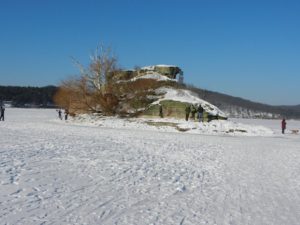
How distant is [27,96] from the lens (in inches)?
6260

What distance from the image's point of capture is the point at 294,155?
773 inches

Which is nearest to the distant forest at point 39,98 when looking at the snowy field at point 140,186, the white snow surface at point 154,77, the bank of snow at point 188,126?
the white snow surface at point 154,77

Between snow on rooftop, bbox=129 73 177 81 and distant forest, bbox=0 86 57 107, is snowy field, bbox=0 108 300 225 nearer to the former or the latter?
snow on rooftop, bbox=129 73 177 81

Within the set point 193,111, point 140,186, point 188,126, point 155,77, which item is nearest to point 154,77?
point 155,77

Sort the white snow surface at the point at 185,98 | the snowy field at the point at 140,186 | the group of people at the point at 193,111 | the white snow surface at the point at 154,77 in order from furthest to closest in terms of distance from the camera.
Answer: the white snow surface at the point at 154,77, the white snow surface at the point at 185,98, the group of people at the point at 193,111, the snowy field at the point at 140,186

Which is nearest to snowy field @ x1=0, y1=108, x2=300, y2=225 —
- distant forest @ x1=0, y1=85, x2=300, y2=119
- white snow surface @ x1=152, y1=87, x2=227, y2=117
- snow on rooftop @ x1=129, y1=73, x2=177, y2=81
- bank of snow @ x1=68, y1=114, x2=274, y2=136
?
bank of snow @ x1=68, y1=114, x2=274, y2=136

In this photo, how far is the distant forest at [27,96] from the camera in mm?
153625

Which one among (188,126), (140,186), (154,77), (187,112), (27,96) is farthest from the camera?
(27,96)

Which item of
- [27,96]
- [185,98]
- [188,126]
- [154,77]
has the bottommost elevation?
[188,126]

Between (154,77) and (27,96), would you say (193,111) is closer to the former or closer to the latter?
(154,77)

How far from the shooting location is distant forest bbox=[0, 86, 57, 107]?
15362 cm

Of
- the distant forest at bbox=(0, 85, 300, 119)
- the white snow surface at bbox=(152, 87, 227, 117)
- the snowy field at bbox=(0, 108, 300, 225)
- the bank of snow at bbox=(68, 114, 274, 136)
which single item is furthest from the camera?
the distant forest at bbox=(0, 85, 300, 119)

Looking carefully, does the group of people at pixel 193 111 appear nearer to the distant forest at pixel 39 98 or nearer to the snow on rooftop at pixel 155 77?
the snow on rooftop at pixel 155 77

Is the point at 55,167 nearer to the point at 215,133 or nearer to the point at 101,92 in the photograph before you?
the point at 215,133
